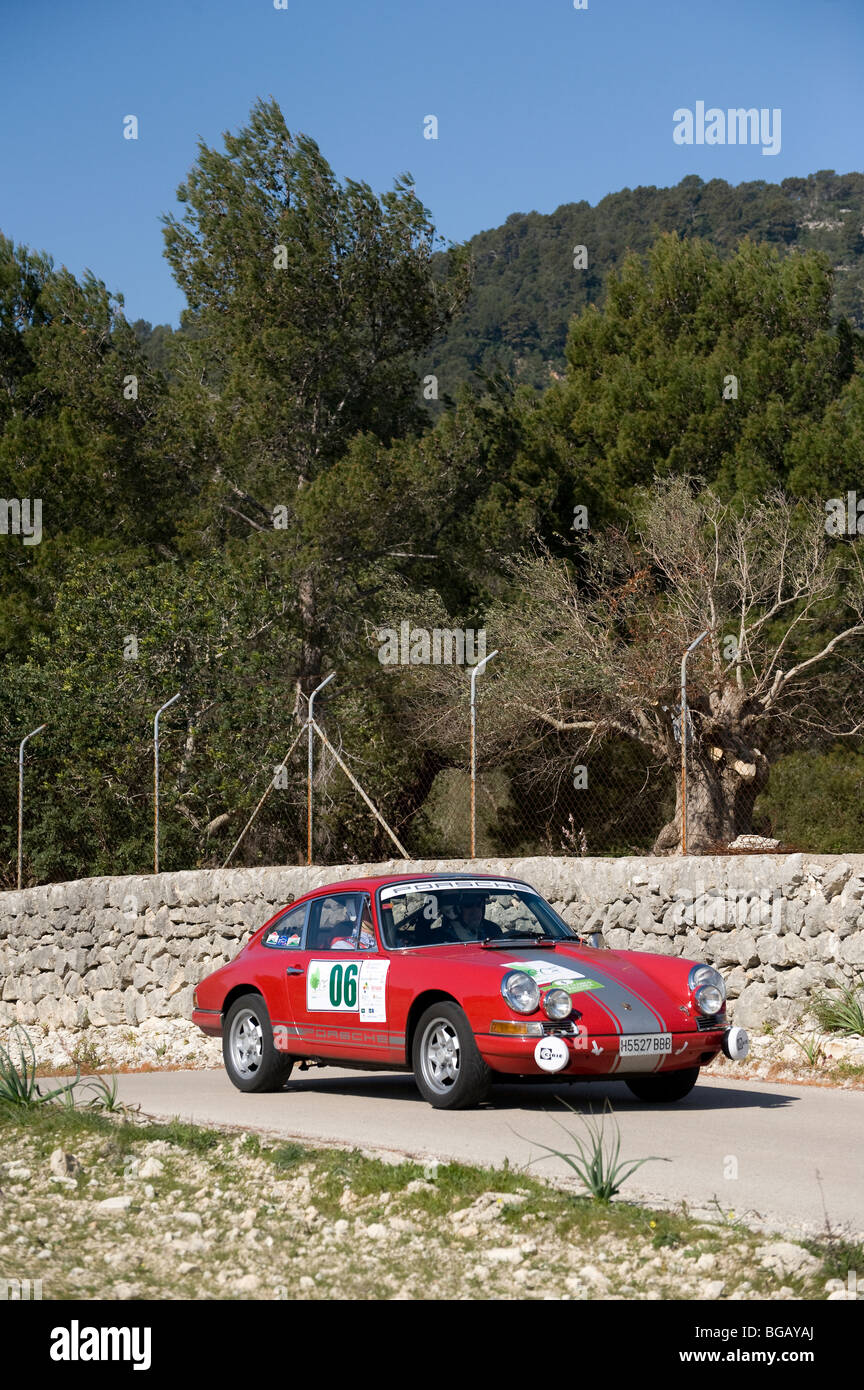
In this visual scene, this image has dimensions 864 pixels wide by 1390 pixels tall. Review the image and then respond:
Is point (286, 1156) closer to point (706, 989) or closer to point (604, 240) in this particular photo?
point (706, 989)

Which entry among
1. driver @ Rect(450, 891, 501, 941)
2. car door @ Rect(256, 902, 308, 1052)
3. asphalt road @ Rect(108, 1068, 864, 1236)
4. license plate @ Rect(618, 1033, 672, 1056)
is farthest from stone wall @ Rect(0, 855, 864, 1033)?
car door @ Rect(256, 902, 308, 1052)

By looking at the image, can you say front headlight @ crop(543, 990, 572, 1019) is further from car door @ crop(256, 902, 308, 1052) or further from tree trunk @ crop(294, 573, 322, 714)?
tree trunk @ crop(294, 573, 322, 714)

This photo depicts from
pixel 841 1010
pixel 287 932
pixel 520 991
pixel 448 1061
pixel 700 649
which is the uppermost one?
pixel 700 649

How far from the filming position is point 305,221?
30266mm

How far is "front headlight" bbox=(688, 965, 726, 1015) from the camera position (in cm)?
976

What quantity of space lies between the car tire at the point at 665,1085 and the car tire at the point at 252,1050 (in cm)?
270

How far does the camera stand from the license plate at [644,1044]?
9203 millimetres

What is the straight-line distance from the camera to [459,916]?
10539mm

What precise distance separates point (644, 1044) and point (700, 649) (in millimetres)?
13417

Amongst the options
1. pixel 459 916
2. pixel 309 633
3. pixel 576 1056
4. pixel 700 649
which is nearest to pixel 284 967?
pixel 459 916

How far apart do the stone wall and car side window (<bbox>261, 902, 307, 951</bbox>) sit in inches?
160
